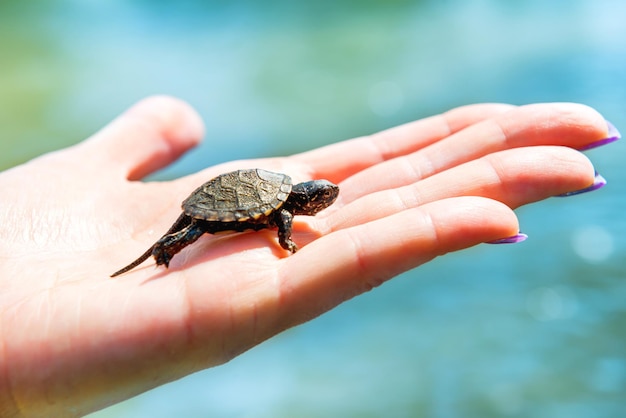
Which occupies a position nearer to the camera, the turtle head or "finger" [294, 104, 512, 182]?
the turtle head

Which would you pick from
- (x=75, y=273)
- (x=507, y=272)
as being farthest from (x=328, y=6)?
(x=75, y=273)

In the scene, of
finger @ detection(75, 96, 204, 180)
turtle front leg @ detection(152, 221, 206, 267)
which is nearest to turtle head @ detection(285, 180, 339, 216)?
turtle front leg @ detection(152, 221, 206, 267)

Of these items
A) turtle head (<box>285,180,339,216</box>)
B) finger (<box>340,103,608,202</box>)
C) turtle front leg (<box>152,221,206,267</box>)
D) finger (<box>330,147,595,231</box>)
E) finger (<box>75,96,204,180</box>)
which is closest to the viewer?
finger (<box>330,147,595,231</box>)

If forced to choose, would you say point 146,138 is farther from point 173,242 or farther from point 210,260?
point 210,260

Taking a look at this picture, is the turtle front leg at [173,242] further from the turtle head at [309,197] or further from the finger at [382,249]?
the finger at [382,249]

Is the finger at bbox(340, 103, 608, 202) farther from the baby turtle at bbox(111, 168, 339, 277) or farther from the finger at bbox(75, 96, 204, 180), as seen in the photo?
the finger at bbox(75, 96, 204, 180)

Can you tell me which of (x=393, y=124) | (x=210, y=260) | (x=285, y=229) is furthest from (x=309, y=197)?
(x=393, y=124)

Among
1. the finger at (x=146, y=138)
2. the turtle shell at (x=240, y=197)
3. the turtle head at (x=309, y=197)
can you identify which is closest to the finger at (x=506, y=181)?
the turtle head at (x=309, y=197)
